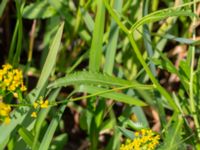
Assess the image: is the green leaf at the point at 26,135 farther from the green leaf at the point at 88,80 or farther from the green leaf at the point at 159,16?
the green leaf at the point at 159,16

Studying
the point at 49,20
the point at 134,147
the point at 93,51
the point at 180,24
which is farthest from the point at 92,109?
the point at 180,24

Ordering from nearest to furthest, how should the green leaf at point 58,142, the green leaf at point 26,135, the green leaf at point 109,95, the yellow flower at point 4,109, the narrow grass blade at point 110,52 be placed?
the yellow flower at point 4,109
the green leaf at point 26,135
the green leaf at point 109,95
the narrow grass blade at point 110,52
the green leaf at point 58,142

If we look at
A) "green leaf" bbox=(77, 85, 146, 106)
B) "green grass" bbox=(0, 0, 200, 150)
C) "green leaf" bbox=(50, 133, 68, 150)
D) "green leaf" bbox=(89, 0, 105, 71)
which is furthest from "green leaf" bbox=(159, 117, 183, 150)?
"green leaf" bbox=(50, 133, 68, 150)

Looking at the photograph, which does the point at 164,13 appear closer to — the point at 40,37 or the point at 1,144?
the point at 1,144

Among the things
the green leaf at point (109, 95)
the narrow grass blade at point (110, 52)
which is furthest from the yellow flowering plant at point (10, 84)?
the narrow grass blade at point (110, 52)

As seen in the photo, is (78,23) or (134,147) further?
(78,23)

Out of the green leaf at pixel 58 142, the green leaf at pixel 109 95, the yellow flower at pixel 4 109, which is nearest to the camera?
the yellow flower at pixel 4 109

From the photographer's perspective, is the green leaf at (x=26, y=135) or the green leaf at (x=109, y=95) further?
the green leaf at (x=109, y=95)

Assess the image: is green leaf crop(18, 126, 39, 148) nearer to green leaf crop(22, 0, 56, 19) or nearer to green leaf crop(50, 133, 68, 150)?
green leaf crop(50, 133, 68, 150)
